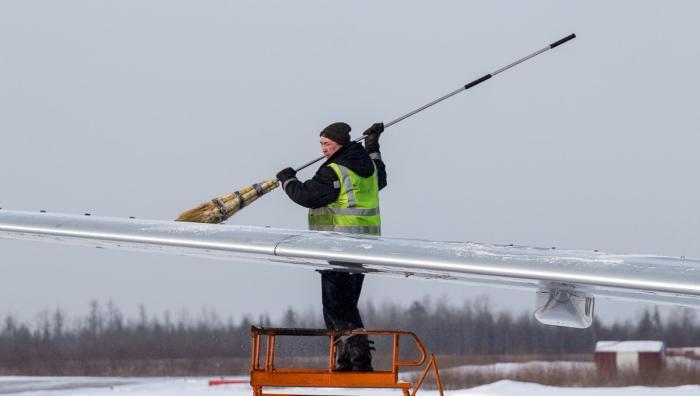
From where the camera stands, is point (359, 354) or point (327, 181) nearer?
point (359, 354)

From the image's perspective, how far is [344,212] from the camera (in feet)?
34.6

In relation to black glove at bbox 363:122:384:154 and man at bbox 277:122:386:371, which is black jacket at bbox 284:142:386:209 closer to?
man at bbox 277:122:386:371

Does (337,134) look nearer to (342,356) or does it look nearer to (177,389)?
(342,356)

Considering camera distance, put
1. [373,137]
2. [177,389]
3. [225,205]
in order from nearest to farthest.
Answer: [225,205]
[373,137]
[177,389]

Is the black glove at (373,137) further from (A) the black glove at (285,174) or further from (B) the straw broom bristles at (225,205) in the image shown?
(A) the black glove at (285,174)

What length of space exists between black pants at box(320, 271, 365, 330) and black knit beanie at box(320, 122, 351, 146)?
127cm

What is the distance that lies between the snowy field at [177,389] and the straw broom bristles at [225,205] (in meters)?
8.49

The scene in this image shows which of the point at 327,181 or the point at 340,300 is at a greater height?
the point at 327,181

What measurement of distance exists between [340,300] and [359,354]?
574mm

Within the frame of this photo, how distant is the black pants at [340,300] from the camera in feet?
34.7

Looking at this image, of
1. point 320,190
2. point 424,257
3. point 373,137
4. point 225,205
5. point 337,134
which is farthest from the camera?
point 373,137

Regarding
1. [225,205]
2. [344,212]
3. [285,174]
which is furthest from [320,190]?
[225,205]

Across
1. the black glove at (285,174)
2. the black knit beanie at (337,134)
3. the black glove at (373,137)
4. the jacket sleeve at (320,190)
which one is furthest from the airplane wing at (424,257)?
the black glove at (373,137)

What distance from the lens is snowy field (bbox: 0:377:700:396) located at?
23127mm
